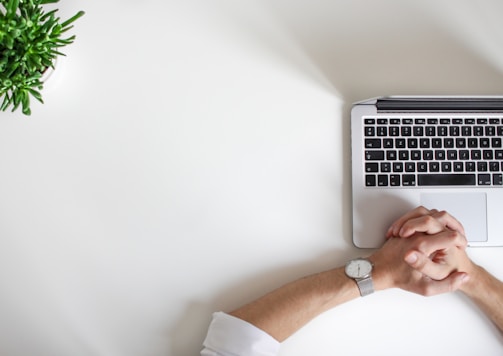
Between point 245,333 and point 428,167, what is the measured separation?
507 millimetres

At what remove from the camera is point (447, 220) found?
915 mm

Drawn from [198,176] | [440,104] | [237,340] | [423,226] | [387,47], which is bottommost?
[237,340]

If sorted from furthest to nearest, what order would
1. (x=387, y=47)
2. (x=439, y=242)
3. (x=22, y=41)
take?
(x=387, y=47)
(x=439, y=242)
(x=22, y=41)

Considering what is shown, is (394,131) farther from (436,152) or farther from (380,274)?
(380,274)

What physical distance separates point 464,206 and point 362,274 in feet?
0.86

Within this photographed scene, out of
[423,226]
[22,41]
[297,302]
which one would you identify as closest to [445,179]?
[423,226]

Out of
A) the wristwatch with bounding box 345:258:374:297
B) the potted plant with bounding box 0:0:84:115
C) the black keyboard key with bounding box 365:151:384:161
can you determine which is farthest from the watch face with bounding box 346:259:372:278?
the potted plant with bounding box 0:0:84:115

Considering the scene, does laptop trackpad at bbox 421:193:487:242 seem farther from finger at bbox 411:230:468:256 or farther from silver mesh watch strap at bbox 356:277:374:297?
silver mesh watch strap at bbox 356:277:374:297

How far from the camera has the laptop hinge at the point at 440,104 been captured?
944 mm

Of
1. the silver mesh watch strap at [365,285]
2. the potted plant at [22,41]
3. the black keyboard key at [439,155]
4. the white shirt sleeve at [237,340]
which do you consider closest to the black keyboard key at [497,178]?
the black keyboard key at [439,155]

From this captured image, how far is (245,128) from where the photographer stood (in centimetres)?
98

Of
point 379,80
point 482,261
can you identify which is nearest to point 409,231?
point 482,261

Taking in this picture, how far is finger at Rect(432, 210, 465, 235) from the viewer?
0.91 m

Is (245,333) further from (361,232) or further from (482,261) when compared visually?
(482,261)
